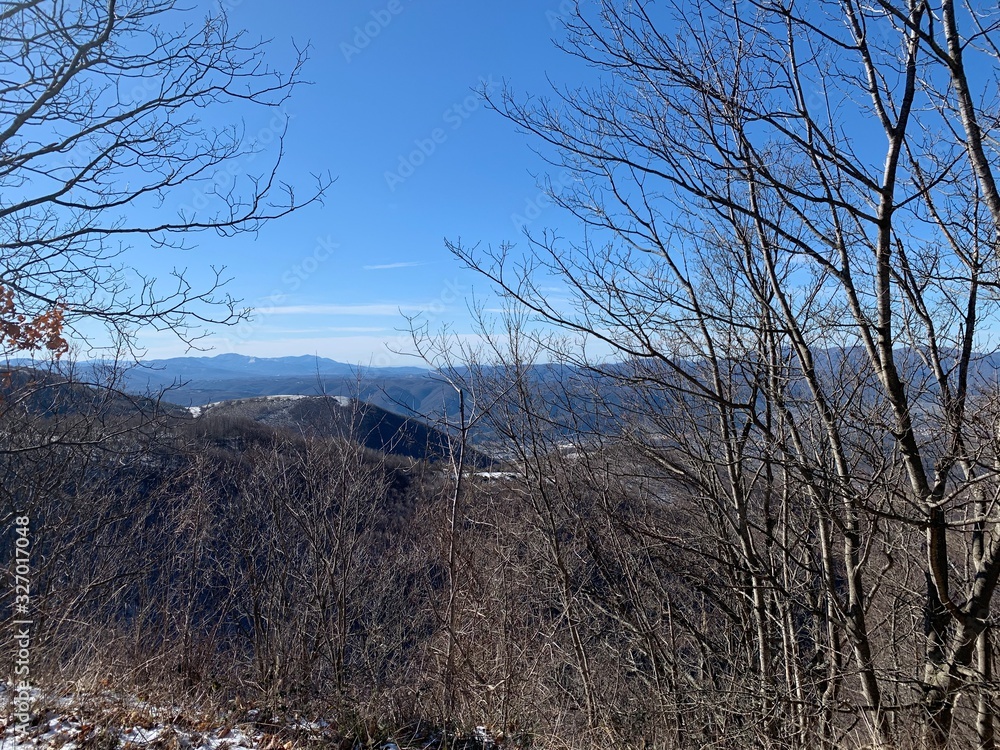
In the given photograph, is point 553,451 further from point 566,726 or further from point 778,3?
point 778,3

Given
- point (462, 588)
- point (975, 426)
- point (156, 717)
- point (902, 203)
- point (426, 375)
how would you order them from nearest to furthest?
point (975, 426) < point (902, 203) < point (156, 717) < point (426, 375) < point (462, 588)

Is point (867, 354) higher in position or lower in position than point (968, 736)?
higher

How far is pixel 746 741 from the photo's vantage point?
15.1ft

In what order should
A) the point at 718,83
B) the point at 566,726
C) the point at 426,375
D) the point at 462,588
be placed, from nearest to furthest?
1. the point at 718,83
2. the point at 566,726
3. the point at 426,375
4. the point at 462,588

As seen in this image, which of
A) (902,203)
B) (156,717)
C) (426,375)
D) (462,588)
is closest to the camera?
(902,203)

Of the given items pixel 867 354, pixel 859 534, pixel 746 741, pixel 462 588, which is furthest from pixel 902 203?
pixel 462 588

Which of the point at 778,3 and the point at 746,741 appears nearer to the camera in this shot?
the point at 778,3

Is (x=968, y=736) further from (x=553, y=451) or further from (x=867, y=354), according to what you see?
(x=553, y=451)

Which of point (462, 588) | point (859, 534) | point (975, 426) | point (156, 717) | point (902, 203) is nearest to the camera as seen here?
point (975, 426)

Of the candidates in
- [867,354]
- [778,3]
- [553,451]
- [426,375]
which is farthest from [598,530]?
[778,3]

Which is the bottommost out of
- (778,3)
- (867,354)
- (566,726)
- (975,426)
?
(566,726)

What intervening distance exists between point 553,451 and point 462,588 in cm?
365

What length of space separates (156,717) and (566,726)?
13.0 feet

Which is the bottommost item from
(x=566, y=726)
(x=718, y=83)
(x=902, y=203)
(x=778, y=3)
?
(x=566, y=726)
